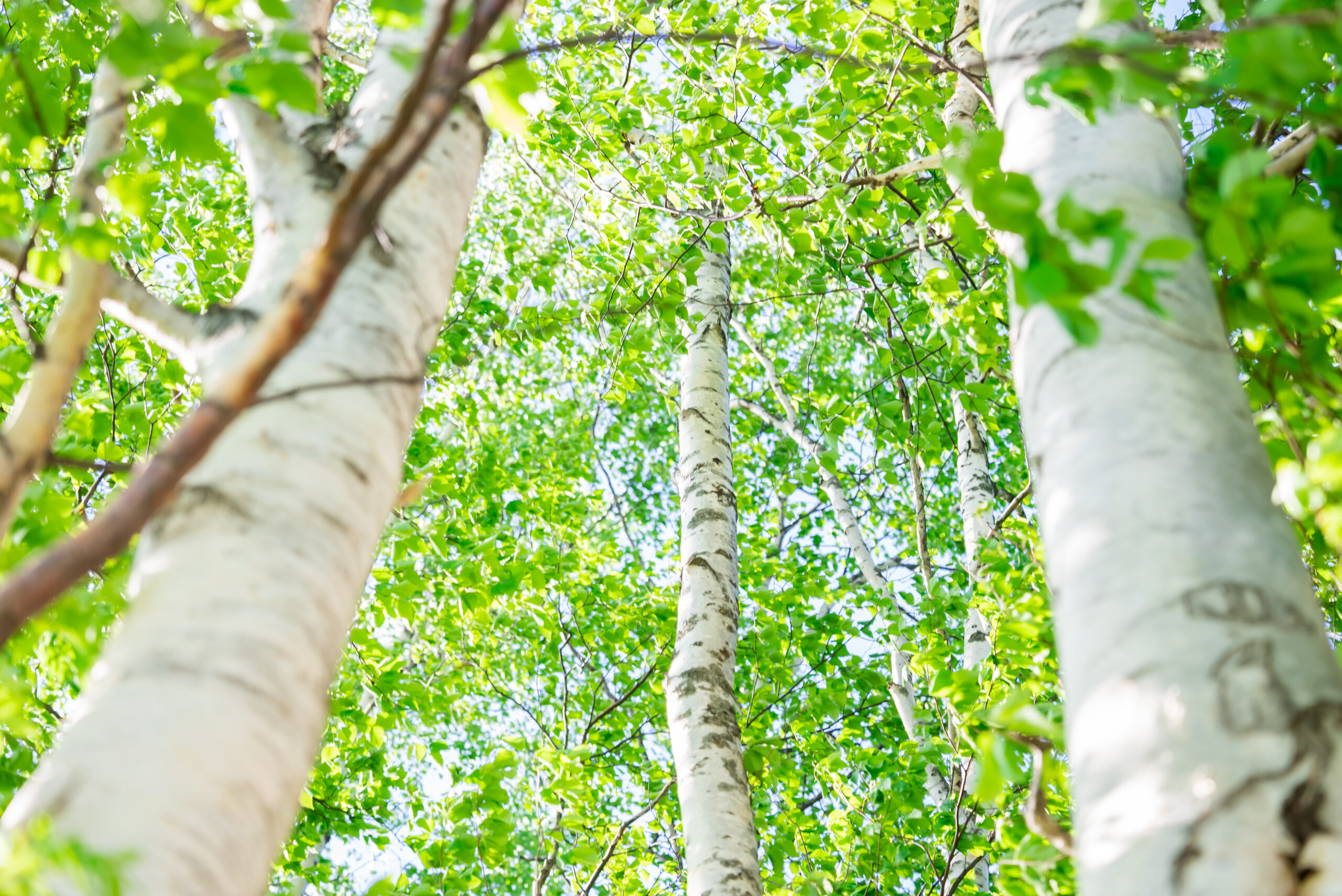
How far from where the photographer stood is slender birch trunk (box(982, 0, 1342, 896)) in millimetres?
1027

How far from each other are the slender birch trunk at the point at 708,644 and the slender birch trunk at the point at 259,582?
2.63 meters

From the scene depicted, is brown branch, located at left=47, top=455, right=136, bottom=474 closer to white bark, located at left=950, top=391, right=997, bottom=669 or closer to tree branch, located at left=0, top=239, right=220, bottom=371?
tree branch, located at left=0, top=239, right=220, bottom=371

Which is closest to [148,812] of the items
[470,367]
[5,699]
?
[5,699]

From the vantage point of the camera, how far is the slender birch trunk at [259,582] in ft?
3.31

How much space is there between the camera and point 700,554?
15.2ft

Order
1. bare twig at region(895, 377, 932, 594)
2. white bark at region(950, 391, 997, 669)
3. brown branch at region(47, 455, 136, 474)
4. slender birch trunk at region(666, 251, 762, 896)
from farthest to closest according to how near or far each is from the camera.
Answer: bare twig at region(895, 377, 932, 594), white bark at region(950, 391, 997, 669), slender birch trunk at region(666, 251, 762, 896), brown branch at region(47, 455, 136, 474)

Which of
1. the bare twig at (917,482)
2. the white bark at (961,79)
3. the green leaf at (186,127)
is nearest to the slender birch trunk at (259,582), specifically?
the green leaf at (186,127)

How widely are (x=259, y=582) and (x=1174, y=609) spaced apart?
1.05 m

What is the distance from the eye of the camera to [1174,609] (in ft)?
3.83

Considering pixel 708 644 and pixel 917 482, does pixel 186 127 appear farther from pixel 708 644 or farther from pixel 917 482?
pixel 917 482

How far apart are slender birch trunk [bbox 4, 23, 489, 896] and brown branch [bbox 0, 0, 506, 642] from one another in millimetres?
145

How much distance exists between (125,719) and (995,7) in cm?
202

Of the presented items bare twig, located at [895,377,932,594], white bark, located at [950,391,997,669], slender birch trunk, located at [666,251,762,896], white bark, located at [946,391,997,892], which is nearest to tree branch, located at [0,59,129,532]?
slender birch trunk, located at [666,251,762,896]

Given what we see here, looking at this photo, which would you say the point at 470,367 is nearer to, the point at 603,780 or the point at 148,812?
the point at 603,780
